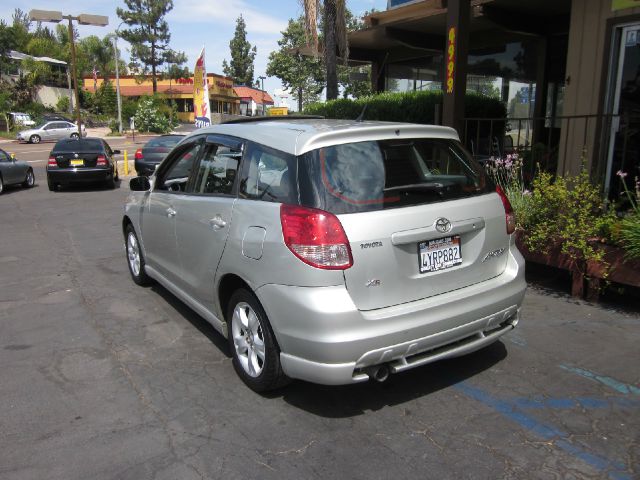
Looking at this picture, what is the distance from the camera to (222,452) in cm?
301

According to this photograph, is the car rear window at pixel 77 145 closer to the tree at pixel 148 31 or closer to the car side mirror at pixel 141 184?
the car side mirror at pixel 141 184

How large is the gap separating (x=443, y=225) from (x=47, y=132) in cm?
4255

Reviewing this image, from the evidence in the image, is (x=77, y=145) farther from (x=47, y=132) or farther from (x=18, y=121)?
(x=18, y=121)

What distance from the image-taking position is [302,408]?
3.48 meters

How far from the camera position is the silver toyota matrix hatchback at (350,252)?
3.05m

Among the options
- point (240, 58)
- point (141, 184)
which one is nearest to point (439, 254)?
point (141, 184)

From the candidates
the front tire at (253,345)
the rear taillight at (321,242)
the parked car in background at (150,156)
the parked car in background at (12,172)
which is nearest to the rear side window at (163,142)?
the parked car in background at (150,156)

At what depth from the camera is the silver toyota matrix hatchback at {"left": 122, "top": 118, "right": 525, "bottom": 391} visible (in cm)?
305

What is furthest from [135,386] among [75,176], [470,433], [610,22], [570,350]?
[75,176]

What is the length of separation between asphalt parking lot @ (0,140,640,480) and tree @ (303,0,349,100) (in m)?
9.53

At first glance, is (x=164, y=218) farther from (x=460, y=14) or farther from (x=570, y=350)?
(x=460, y=14)

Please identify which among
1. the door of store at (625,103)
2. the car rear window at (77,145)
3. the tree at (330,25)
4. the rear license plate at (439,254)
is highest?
the tree at (330,25)

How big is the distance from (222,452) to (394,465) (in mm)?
947

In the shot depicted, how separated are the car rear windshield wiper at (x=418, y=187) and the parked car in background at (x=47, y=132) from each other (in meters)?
39.3
